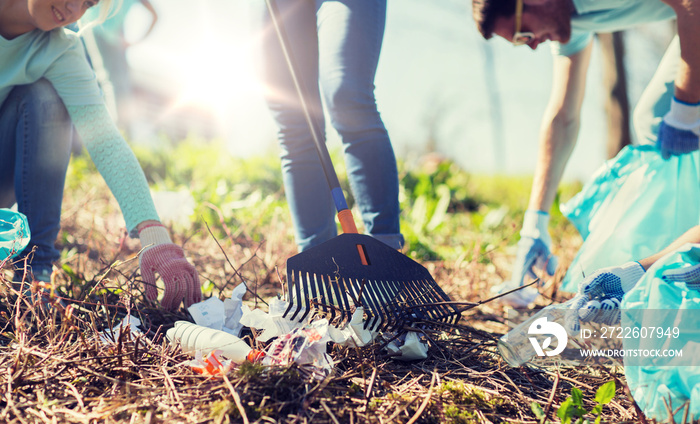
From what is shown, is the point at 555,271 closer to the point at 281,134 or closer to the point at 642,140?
the point at 642,140

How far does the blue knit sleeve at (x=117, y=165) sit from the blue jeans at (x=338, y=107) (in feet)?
1.81

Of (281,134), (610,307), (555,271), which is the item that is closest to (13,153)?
(281,134)

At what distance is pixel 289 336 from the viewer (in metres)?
1.12

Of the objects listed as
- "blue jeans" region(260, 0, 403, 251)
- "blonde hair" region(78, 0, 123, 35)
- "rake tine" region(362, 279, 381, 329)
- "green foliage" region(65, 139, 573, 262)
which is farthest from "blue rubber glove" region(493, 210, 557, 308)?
"blonde hair" region(78, 0, 123, 35)

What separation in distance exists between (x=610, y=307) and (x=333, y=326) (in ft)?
2.51

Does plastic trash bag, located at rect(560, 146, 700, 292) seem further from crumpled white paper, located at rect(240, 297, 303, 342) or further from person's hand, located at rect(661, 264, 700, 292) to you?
crumpled white paper, located at rect(240, 297, 303, 342)

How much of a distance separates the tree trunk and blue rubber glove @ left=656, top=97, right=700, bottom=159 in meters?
3.66

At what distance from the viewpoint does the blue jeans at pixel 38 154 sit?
1.64 m

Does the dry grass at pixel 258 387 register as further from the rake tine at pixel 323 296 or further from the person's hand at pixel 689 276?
the person's hand at pixel 689 276

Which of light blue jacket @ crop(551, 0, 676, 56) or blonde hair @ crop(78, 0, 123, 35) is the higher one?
blonde hair @ crop(78, 0, 123, 35)

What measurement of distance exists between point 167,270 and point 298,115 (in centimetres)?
76

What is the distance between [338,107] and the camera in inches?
60.2

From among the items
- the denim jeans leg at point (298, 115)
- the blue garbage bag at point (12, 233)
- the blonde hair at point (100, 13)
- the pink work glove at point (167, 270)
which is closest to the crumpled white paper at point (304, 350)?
the pink work glove at point (167, 270)

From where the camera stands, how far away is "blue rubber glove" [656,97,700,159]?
1710mm
